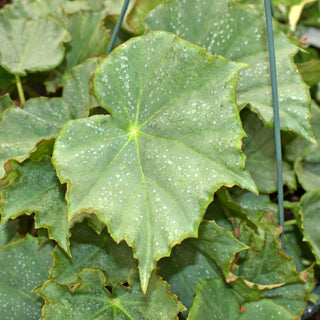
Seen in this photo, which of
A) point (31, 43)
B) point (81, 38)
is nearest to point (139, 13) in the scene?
point (81, 38)

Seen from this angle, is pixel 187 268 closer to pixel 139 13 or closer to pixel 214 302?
pixel 214 302

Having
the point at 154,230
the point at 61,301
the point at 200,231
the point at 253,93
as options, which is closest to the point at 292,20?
the point at 253,93

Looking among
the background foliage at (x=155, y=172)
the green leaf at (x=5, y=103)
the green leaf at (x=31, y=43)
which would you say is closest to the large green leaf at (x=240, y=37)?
the background foliage at (x=155, y=172)

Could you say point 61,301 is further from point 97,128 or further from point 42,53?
point 42,53

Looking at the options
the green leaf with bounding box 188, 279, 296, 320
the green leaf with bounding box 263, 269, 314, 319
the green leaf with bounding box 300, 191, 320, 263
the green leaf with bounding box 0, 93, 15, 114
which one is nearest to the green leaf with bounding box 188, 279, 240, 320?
the green leaf with bounding box 188, 279, 296, 320

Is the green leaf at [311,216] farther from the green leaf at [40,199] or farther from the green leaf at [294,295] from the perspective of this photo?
the green leaf at [40,199]

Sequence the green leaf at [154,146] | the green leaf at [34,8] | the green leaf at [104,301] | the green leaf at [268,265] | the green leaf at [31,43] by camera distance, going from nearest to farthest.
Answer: the green leaf at [154,146] < the green leaf at [104,301] < the green leaf at [268,265] < the green leaf at [31,43] < the green leaf at [34,8]
